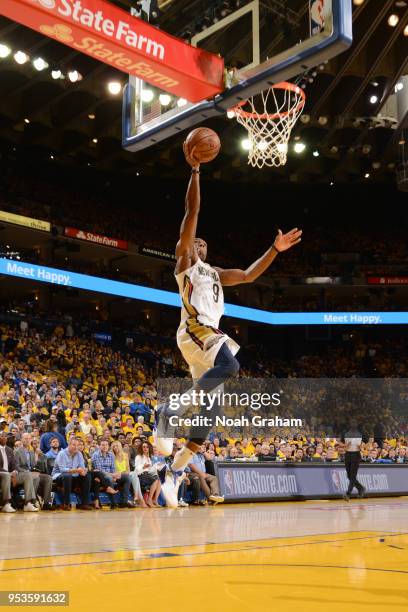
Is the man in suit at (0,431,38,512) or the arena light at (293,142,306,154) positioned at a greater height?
the arena light at (293,142,306,154)

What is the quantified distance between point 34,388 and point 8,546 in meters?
13.4

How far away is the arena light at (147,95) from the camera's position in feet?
29.5

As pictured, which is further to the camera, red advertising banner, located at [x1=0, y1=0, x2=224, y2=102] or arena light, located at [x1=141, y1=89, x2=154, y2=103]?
arena light, located at [x1=141, y1=89, x2=154, y2=103]

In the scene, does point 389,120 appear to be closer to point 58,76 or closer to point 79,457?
point 58,76

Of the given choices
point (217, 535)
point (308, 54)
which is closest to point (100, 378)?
point (217, 535)

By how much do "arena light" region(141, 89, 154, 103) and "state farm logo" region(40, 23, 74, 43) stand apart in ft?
4.84

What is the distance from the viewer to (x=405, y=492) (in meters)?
21.7

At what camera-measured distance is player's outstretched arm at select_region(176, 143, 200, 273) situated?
17.0ft

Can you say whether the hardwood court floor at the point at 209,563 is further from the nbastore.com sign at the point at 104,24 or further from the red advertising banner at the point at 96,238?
the red advertising banner at the point at 96,238

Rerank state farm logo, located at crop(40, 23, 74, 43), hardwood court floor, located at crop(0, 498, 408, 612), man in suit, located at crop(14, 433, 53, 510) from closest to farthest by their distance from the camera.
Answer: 1. hardwood court floor, located at crop(0, 498, 408, 612)
2. state farm logo, located at crop(40, 23, 74, 43)
3. man in suit, located at crop(14, 433, 53, 510)

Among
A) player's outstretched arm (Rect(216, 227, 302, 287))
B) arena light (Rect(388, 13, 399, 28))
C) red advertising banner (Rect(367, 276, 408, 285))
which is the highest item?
arena light (Rect(388, 13, 399, 28))

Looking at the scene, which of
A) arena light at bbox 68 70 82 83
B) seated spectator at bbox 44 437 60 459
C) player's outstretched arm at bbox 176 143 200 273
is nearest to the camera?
player's outstretched arm at bbox 176 143 200 273

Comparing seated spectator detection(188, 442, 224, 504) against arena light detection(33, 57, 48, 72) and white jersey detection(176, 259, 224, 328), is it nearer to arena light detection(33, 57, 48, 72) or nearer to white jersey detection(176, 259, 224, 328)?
white jersey detection(176, 259, 224, 328)

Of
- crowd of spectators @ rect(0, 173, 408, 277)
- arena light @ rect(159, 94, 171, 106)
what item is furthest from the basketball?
crowd of spectators @ rect(0, 173, 408, 277)
